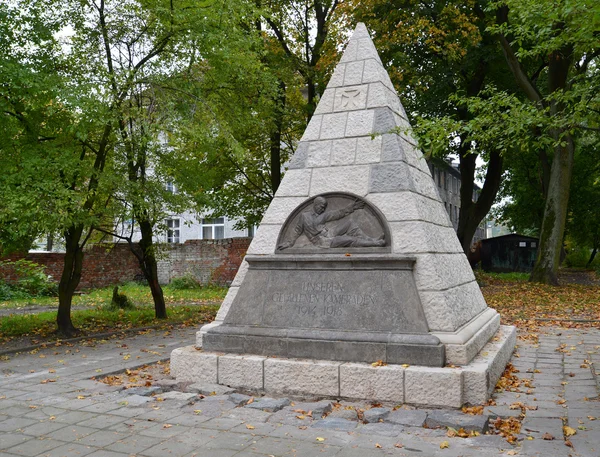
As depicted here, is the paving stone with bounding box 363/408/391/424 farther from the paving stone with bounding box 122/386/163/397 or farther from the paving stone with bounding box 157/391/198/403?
the paving stone with bounding box 122/386/163/397

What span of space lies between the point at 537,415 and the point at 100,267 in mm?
20333

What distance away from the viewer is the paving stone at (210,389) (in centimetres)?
575

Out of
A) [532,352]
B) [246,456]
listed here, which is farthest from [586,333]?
[246,456]

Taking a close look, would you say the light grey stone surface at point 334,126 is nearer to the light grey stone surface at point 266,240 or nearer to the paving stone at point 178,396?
the light grey stone surface at point 266,240

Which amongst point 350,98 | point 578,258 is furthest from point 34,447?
point 578,258

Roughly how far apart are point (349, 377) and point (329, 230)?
5.52ft

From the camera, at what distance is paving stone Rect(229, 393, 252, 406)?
5.39 meters

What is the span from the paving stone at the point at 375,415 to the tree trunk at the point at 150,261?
7.55 meters

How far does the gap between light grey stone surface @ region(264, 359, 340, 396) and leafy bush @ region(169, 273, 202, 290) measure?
1743cm

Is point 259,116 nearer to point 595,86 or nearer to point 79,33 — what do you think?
point 79,33

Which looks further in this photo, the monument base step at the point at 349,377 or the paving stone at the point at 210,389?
the paving stone at the point at 210,389

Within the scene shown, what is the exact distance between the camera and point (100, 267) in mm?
22641

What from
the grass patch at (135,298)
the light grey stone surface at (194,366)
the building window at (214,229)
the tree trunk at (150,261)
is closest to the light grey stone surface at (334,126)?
the light grey stone surface at (194,366)

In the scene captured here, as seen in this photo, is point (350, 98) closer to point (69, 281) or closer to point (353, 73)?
point (353, 73)
